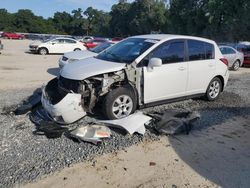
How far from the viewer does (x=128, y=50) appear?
7.37 m

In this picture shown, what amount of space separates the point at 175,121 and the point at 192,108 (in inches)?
63.4

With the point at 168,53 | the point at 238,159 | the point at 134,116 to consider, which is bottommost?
the point at 238,159

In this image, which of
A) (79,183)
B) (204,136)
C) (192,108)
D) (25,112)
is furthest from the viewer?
(192,108)

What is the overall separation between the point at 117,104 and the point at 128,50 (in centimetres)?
148

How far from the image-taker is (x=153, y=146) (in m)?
5.64

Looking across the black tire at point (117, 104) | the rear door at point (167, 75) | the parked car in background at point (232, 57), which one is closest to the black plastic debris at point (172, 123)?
the black tire at point (117, 104)

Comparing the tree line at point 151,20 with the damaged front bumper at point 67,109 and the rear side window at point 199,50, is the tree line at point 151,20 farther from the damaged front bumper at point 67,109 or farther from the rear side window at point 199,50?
the damaged front bumper at point 67,109

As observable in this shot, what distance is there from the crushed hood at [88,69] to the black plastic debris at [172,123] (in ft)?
4.13

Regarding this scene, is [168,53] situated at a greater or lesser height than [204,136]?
greater

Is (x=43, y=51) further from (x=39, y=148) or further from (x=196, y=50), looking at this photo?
(x=39, y=148)

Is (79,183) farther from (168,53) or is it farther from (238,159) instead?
(168,53)

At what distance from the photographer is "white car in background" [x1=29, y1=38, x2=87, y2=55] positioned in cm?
2628

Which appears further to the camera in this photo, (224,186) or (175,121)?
(175,121)

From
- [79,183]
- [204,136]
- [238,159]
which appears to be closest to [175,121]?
[204,136]
